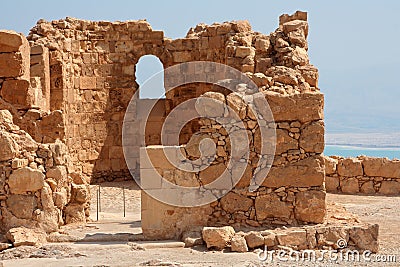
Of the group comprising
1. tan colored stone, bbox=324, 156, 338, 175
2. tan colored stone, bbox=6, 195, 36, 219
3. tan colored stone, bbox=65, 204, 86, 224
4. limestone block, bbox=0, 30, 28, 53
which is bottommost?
tan colored stone, bbox=65, 204, 86, 224

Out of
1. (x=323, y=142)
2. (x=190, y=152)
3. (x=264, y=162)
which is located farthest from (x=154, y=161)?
(x=323, y=142)

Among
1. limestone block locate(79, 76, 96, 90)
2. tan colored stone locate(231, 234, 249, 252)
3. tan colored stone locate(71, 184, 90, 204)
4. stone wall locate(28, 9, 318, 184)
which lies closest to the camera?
tan colored stone locate(231, 234, 249, 252)

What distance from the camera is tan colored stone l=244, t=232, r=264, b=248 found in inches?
328

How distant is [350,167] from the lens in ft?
47.6

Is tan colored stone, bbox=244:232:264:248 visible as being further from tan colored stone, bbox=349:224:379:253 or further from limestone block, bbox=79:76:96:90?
limestone block, bbox=79:76:96:90

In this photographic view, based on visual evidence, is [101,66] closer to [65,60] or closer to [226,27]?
[65,60]

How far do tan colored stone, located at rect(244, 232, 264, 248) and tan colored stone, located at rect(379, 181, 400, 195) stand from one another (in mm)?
6996

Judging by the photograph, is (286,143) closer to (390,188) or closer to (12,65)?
(390,188)

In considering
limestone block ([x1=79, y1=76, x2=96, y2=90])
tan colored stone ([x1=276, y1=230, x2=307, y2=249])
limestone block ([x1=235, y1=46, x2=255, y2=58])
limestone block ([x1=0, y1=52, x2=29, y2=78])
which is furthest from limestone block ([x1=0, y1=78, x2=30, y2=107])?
tan colored stone ([x1=276, y1=230, x2=307, y2=249])

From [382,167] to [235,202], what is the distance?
6599mm

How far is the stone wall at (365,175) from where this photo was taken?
1437cm

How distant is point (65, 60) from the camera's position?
1580 centimetres

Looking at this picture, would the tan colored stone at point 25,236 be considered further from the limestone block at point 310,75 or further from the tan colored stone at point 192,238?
the limestone block at point 310,75

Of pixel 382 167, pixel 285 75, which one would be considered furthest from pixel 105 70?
pixel 285 75
